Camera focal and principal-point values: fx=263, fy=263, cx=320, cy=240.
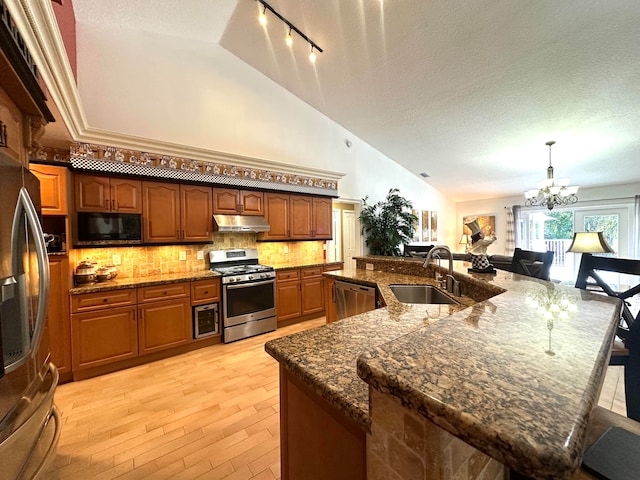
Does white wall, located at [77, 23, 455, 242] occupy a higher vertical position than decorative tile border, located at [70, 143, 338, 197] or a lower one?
higher

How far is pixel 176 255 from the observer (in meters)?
3.53

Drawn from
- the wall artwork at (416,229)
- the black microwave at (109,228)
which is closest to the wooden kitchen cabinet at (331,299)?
the black microwave at (109,228)

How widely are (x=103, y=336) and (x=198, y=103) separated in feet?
10.2

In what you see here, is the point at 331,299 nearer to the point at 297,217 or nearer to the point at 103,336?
the point at 297,217

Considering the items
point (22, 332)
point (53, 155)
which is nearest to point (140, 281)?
point (53, 155)

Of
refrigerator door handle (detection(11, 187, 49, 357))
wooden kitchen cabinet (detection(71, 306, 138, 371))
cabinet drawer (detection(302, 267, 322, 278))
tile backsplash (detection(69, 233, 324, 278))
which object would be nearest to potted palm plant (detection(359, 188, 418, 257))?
tile backsplash (detection(69, 233, 324, 278))

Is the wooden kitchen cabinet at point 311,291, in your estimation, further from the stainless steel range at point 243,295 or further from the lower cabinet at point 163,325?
the lower cabinet at point 163,325

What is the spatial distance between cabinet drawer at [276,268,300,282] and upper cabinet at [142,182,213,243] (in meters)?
1.12

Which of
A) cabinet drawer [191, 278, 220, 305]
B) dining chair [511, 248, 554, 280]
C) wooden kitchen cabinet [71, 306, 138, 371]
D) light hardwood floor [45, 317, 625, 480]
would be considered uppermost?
dining chair [511, 248, 554, 280]

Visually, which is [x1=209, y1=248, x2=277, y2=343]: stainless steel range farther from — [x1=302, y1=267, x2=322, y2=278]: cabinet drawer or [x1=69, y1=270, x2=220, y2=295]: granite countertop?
[x1=302, y1=267, x2=322, y2=278]: cabinet drawer

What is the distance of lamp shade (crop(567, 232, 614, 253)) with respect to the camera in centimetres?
330

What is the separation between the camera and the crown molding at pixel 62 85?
126cm

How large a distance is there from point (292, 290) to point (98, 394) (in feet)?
7.79

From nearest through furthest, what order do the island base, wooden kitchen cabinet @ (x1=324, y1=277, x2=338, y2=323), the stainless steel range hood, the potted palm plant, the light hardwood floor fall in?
the island base, the light hardwood floor, wooden kitchen cabinet @ (x1=324, y1=277, x2=338, y2=323), the stainless steel range hood, the potted palm plant
